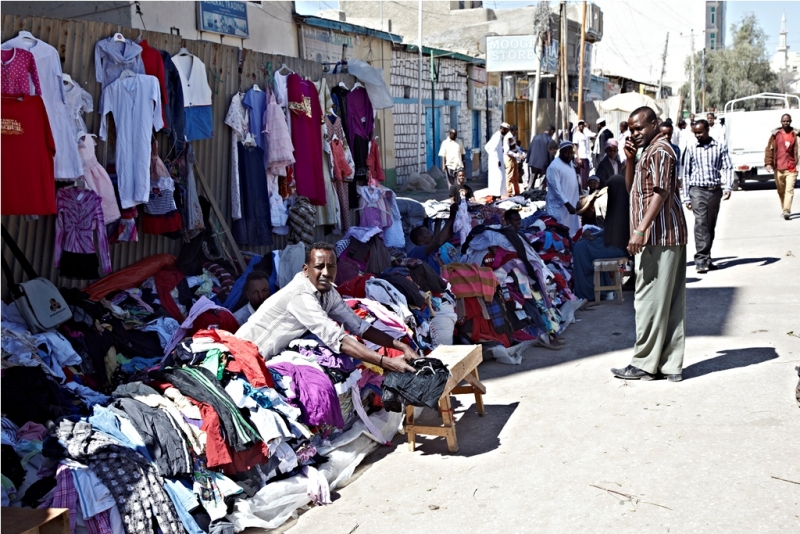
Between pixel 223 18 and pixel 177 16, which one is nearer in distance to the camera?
pixel 177 16

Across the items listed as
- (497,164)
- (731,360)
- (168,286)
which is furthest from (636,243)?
(497,164)

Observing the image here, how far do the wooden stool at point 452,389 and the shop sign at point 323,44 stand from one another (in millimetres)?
12587

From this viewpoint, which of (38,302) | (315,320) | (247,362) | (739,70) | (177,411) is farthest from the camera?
(739,70)

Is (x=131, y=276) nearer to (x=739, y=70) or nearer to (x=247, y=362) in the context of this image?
(x=247, y=362)

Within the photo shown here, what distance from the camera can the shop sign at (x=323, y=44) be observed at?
1816cm

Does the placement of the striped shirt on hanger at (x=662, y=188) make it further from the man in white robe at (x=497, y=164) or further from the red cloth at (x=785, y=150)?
the man in white robe at (x=497, y=164)

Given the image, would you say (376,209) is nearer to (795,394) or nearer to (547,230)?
(547,230)

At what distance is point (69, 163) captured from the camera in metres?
6.54

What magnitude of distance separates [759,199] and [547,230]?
12358 mm

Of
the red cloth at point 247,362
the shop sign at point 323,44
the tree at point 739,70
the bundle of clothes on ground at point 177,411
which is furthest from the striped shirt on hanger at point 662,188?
the tree at point 739,70

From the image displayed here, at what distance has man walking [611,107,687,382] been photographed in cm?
673

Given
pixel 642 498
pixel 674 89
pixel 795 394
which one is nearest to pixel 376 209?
pixel 795 394

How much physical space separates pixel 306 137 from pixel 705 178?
547 cm

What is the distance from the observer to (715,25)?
10156 cm
